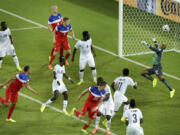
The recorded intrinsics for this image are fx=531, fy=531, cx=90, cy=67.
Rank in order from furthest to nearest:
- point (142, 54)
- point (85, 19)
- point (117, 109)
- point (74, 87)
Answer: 1. point (85, 19)
2. point (142, 54)
3. point (74, 87)
4. point (117, 109)

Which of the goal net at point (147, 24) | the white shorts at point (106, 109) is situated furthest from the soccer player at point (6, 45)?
the white shorts at point (106, 109)

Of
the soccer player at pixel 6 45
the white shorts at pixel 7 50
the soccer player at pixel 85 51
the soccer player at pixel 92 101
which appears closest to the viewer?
Answer: the soccer player at pixel 92 101

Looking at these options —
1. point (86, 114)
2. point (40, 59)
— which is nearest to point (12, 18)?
point (40, 59)

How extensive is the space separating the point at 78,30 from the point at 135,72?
4.93m

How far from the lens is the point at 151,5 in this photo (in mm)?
24500

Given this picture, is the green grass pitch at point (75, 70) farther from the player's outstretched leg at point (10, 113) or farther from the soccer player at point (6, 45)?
the soccer player at point (6, 45)

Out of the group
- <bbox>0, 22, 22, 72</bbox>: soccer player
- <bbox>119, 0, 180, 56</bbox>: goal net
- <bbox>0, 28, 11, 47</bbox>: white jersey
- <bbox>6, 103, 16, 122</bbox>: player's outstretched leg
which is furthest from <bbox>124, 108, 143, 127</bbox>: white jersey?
<bbox>119, 0, 180, 56</bbox>: goal net

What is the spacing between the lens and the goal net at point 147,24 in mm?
22189

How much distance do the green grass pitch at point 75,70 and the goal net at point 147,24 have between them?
48cm

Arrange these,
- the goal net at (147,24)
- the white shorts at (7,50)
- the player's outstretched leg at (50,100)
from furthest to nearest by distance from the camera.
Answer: the goal net at (147,24), the white shorts at (7,50), the player's outstretched leg at (50,100)

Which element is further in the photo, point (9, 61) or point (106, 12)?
point (106, 12)

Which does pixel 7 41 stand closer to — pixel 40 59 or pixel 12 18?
pixel 40 59

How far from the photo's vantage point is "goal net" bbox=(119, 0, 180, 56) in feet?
72.8

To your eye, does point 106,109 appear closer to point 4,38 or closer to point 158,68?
point 158,68
